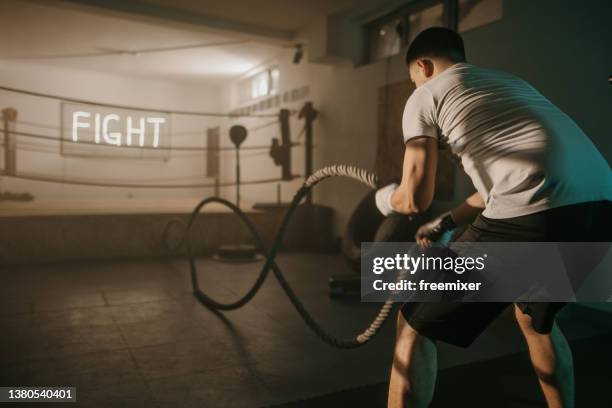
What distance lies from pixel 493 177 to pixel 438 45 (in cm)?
45

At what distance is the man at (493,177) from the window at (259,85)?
20.8 feet

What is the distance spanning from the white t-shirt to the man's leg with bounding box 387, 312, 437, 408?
42 cm

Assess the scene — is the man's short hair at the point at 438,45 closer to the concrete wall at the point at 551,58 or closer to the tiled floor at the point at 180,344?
the tiled floor at the point at 180,344

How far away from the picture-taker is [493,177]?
4.07 ft

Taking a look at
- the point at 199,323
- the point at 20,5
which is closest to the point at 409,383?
the point at 199,323

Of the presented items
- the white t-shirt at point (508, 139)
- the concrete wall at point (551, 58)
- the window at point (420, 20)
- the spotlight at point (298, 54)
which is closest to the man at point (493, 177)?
the white t-shirt at point (508, 139)

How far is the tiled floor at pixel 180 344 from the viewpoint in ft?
5.90

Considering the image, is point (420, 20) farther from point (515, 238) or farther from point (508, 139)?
point (515, 238)

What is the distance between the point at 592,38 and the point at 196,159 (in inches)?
329

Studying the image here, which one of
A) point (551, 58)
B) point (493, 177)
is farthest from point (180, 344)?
point (551, 58)

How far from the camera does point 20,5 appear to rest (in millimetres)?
5328

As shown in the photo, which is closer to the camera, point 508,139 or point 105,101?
point 508,139

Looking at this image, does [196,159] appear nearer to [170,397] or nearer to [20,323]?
[20,323]

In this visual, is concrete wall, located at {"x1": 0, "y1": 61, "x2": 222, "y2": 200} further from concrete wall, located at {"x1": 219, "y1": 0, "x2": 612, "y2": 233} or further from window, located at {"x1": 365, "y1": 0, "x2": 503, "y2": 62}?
concrete wall, located at {"x1": 219, "y1": 0, "x2": 612, "y2": 233}
